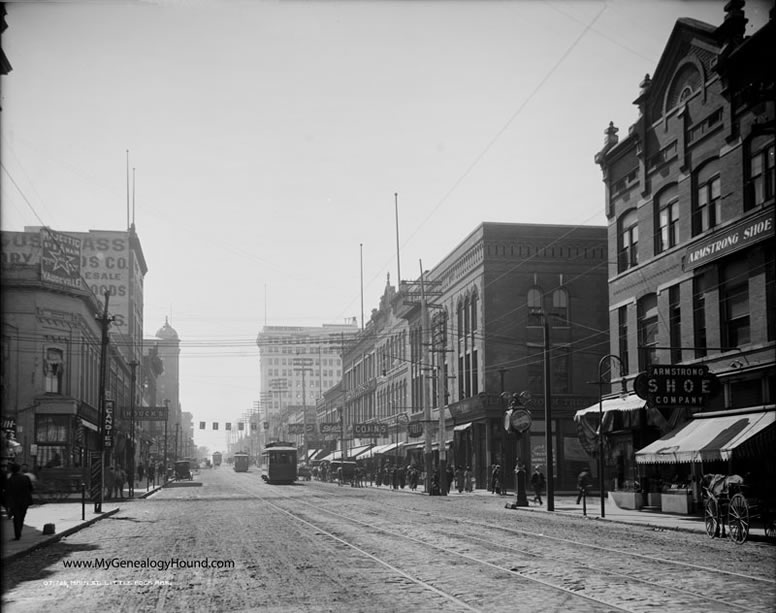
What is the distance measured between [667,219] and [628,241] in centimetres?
374

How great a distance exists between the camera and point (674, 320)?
112 ft

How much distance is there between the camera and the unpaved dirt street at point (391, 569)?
12422mm

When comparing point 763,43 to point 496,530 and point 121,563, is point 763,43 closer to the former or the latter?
point 496,530

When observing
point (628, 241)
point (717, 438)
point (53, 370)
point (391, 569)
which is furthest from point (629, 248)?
point (53, 370)

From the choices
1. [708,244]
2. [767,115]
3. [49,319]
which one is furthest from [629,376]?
[49,319]

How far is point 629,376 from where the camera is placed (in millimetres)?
37406

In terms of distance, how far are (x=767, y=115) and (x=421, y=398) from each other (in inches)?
1856

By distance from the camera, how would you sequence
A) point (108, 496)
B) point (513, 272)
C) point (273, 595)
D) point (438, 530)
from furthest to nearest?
point (513, 272) → point (108, 496) → point (438, 530) → point (273, 595)

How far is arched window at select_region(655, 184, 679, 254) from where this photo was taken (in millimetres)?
34594

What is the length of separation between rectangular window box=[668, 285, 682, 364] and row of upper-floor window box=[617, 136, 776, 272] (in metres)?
1.81

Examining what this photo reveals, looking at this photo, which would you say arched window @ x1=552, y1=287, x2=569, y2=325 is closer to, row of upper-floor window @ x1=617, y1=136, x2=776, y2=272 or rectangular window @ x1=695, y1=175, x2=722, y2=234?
row of upper-floor window @ x1=617, y1=136, x2=776, y2=272

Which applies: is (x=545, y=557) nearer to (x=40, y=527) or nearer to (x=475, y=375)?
(x=40, y=527)

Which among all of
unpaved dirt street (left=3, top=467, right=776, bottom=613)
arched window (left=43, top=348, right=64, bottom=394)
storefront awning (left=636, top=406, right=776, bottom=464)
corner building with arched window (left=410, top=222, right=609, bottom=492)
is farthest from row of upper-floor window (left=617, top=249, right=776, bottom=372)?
arched window (left=43, top=348, right=64, bottom=394)

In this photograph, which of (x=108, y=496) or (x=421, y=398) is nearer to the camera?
(x=108, y=496)
